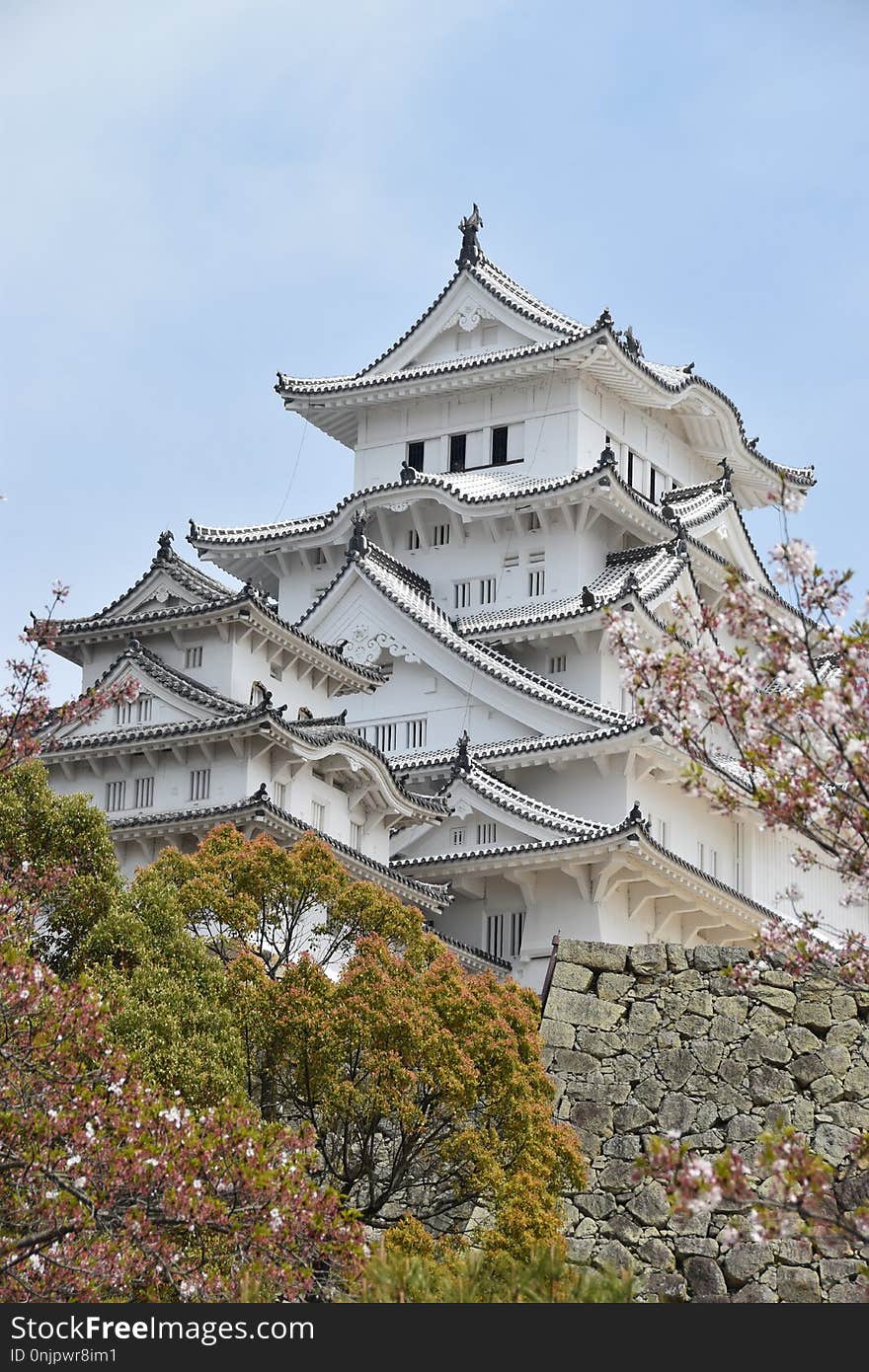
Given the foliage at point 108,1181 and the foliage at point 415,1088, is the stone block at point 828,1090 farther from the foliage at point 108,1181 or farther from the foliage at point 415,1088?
the foliage at point 108,1181

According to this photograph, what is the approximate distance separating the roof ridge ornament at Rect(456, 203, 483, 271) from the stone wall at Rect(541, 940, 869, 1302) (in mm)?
24575

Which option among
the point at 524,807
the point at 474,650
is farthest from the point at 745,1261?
the point at 474,650

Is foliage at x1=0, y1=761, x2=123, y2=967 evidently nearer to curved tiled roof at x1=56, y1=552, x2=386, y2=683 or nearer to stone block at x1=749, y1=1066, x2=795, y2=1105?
stone block at x1=749, y1=1066, x2=795, y2=1105

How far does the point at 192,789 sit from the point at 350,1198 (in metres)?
11.2

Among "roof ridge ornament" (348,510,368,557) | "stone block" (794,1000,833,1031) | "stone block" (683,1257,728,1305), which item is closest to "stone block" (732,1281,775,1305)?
"stone block" (683,1257,728,1305)

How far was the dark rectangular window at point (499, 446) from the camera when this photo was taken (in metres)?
46.2

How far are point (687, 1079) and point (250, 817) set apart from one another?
9121 millimetres

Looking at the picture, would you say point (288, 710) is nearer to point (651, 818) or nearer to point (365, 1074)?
point (651, 818)

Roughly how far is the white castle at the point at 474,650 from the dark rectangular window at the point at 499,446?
0.10 m

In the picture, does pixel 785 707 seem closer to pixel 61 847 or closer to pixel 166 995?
pixel 166 995

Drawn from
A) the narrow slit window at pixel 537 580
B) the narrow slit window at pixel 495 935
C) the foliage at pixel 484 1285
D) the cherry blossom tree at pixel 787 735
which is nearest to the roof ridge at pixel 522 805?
the narrow slit window at pixel 495 935

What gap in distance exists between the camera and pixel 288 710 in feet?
119

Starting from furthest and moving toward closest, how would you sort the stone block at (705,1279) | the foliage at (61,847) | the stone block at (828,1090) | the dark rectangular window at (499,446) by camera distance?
the dark rectangular window at (499,446) < the stone block at (828,1090) < the stone block at (705,1279) < the foliage at (61,847)
